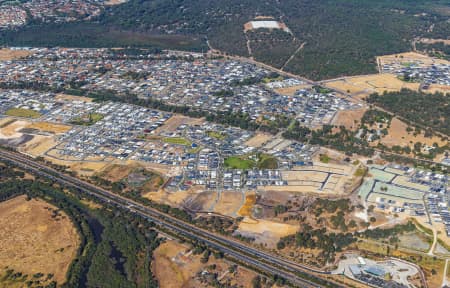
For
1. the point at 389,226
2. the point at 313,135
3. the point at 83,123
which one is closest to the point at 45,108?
the point at 83,123

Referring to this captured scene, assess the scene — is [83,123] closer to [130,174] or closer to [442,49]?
[130,174]

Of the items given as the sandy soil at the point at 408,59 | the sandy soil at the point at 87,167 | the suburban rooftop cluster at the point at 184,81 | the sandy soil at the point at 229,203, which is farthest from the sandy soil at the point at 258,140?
the sandy soil at the point at 408,59

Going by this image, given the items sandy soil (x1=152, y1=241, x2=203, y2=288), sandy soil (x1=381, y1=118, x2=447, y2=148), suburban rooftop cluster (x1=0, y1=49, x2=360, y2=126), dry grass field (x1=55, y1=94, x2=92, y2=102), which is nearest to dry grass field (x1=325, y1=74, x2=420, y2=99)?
suburban rooftop cluster (x1=0, y1=49, x2=360, y2=126)

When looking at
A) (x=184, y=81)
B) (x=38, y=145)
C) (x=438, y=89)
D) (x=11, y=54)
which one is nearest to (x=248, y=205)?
(x=38, y=145)

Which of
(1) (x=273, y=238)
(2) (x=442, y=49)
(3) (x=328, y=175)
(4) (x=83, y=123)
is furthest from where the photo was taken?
(2) (x=442, y=49)

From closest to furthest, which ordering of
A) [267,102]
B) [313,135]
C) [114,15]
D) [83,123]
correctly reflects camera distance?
[313,135]
[83,123]
[267,102]
[114,15]

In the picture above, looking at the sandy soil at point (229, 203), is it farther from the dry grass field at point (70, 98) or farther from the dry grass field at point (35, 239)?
the dry grass field at point (70, 98)
